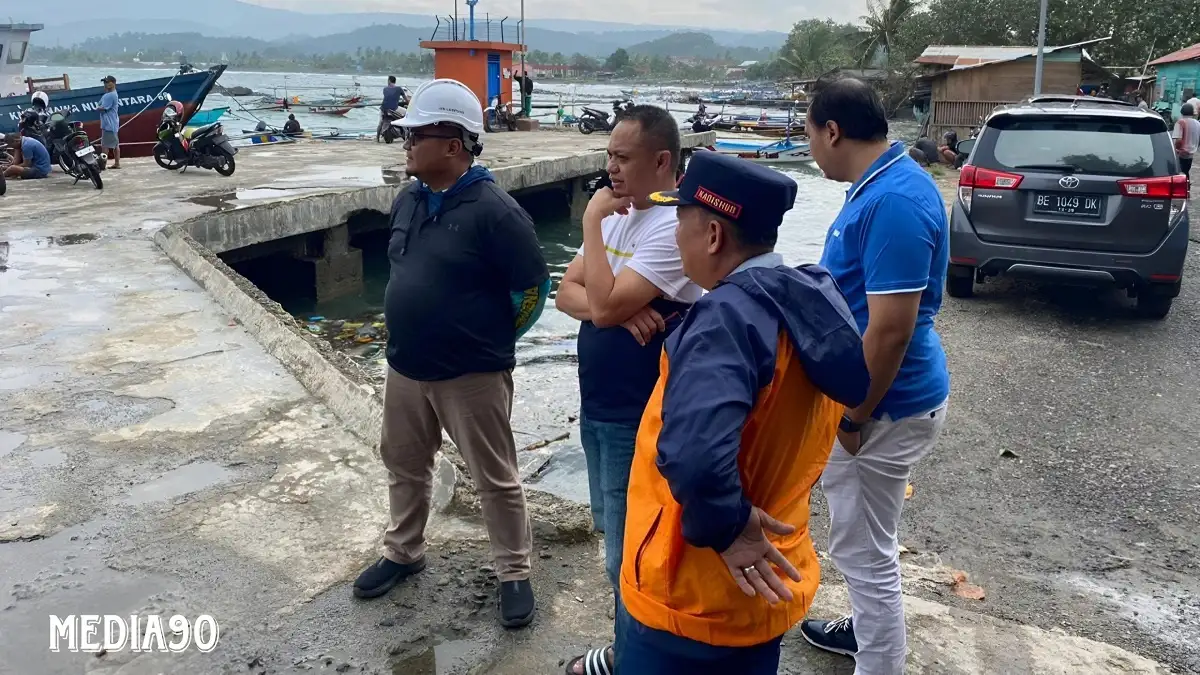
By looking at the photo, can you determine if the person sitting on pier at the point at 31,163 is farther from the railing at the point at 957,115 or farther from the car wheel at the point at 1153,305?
the railing at the point at 957,115

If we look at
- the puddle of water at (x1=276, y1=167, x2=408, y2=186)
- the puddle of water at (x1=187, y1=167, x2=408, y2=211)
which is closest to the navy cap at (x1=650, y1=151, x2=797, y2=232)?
the puddle of water at (x1=187, y1=167, x2=408, y2=211)

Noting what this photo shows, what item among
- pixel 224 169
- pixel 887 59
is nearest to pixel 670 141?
pixel 224 169

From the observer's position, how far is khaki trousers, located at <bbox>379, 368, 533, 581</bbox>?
311 cm

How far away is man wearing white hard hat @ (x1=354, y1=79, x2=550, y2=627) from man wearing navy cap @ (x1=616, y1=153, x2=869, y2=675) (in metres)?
1.20

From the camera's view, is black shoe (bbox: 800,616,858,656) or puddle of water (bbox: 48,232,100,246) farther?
puddle of water (bbox: 48,232,100,246)

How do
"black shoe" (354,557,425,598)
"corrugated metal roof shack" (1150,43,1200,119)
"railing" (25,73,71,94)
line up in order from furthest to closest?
"corrugated metal roof shack" (1150,43,1200,119) < "railing" (25,73,71,94) < "black shoe" (354,557,425,598)

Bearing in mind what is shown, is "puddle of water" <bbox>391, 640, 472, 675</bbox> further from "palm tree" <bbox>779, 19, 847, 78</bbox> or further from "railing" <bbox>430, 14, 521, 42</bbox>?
"palm tree" <bbox>779, 19, 847, 78</bbox>

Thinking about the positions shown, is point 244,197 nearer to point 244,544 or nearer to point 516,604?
point 244,544

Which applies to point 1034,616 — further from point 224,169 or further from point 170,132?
point 170,132

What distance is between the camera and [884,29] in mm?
54500

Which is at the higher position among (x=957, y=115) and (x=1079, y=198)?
(x=957, y=115)

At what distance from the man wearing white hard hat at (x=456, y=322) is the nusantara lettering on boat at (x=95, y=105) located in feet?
58.3

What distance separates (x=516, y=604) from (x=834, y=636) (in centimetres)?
107

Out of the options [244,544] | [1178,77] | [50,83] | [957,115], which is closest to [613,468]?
[244,544]
